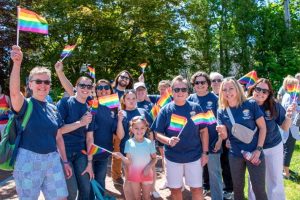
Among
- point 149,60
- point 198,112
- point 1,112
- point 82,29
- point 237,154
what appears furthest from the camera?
point 149,60

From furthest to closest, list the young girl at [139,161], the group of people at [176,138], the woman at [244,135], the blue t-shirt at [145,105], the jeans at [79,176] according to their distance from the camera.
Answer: the blue t-shirt at [145,105], the young girl at [139,161], the jeans at [79,176], the woman at [244,135], the group of people at [176,138]

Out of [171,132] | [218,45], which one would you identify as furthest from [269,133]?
[218,45]

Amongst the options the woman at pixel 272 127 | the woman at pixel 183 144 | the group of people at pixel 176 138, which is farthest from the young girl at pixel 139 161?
the woman at pixel 272 127

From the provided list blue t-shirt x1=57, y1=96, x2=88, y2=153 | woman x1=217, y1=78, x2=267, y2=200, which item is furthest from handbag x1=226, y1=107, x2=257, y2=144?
blue t-shirt x1=57, y1=96, x2=88, y2=153

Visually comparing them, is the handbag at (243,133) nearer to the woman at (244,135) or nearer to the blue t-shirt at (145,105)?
the woman at (244,135)

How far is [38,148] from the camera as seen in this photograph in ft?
11.3

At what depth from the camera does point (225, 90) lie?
14.2 ft

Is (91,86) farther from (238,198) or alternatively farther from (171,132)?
(238,198)

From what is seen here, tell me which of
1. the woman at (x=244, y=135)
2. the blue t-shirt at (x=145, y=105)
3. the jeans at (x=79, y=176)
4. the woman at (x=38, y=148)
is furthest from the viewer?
the blue t-shirt at (x=145, y=105)

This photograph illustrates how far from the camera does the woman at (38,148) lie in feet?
11.1

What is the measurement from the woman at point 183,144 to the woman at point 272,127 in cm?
79

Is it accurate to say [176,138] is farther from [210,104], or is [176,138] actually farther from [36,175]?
[36,175]

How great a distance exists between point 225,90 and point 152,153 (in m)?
1.33

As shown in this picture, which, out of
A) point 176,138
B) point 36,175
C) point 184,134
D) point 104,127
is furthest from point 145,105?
point 36,175
